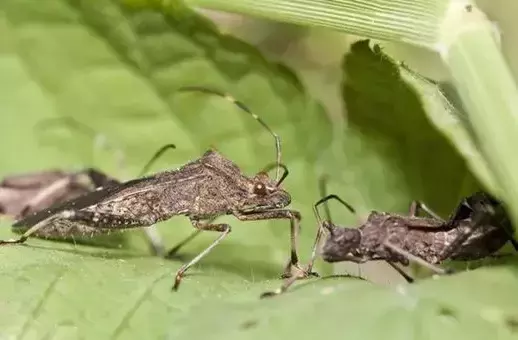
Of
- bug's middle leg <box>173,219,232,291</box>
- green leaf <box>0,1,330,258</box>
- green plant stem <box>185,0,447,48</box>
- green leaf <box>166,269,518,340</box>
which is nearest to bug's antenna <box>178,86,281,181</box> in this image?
green leaf <box>0,1,330,258</box>

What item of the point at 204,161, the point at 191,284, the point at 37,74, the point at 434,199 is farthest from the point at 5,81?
the point at 434,199

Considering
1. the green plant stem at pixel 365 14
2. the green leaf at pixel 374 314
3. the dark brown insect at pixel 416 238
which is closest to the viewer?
the green leaf at pixel 374 314

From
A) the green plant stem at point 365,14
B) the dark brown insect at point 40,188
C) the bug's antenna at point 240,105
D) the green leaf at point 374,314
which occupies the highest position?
the green plant stem at point 365,14

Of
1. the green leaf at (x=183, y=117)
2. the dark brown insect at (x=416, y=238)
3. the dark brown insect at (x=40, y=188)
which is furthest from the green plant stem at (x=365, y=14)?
the dark brown insect at (x=40, y=188)

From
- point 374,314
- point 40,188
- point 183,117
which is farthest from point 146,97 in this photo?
point 374,314

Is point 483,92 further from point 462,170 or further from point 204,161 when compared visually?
point 204,161

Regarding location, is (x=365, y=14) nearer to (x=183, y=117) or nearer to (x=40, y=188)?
(x=183, y=117)

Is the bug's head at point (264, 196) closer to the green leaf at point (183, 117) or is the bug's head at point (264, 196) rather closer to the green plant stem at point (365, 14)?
the green leaf at point (183, 117)
